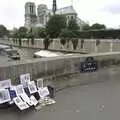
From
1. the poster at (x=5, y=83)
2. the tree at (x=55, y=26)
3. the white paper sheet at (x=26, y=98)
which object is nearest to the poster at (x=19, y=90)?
the white paper sheet at (x=26, y=98)

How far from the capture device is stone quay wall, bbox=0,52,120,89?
6.79 m

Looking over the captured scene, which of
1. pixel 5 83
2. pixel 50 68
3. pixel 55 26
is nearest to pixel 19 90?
pixel 5 83

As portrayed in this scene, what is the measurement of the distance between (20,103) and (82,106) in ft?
5.35

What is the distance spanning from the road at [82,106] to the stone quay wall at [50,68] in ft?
1.13

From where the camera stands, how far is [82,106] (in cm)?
650

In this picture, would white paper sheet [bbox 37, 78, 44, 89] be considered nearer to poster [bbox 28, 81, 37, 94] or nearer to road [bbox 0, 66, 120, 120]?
poster [bbox 28, 81, 37, 94]

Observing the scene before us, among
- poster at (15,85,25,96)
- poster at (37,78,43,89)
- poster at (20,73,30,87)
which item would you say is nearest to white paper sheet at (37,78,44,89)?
poster at (37,78,43,89)

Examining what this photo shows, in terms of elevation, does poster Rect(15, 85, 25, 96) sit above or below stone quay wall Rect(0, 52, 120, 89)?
below

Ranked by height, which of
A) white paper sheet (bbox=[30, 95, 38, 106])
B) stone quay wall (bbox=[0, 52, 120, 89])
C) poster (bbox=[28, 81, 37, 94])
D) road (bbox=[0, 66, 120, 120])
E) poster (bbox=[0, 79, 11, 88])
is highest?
stone quay wall (bbox=[0, 52, 120, 89])

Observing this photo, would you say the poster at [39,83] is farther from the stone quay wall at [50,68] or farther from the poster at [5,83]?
the poster at [5,83]

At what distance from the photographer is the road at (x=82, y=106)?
5816 mm

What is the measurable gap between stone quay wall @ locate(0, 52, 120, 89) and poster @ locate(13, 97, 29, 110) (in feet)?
2.09

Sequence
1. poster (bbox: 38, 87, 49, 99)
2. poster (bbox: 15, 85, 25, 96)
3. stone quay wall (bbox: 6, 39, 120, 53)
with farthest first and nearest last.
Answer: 1. stone quay wall (bbox: 6, 39, 120, 53)
2. poster (bbox: 38, 87, 49, 99)
3. poster (bbox: 15, 85, 25, 96)

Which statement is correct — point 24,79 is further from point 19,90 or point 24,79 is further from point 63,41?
point 63,41
